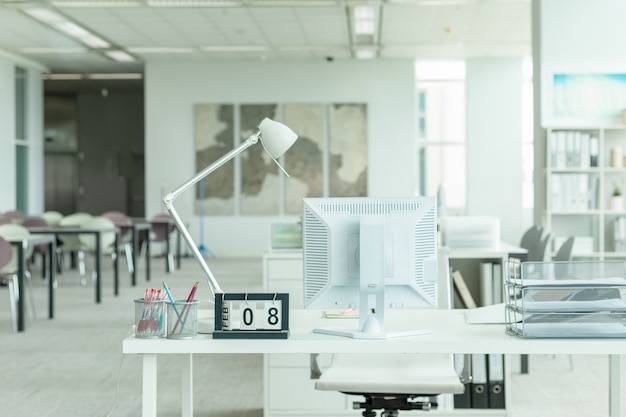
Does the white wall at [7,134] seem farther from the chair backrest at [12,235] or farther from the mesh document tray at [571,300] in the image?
the mesh document tray at [571,300]

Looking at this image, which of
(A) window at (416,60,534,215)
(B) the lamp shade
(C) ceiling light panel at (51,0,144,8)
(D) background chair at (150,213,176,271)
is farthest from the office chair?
(A) window at (416,60,534,215)

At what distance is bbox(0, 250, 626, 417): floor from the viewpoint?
15.8ft

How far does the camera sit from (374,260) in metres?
2.99

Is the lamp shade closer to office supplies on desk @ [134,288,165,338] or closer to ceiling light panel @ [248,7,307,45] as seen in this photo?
office supplies on desk @ [134,288,165,338]

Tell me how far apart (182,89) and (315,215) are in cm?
1392

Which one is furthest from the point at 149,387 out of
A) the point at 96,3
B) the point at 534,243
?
the point at 96,3

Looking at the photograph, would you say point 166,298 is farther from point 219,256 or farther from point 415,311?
point 219,256

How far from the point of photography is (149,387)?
9.40 ft

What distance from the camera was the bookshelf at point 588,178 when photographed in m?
8.52

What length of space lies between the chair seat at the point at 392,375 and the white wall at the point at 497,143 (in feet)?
42.9

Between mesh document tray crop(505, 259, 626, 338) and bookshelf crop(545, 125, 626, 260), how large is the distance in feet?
18.7

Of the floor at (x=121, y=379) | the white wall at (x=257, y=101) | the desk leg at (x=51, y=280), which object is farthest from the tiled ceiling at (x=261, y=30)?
the floor at (x=121, y=379)

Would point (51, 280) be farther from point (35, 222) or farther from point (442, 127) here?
point (442, 127)

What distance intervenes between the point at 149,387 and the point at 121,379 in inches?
113
